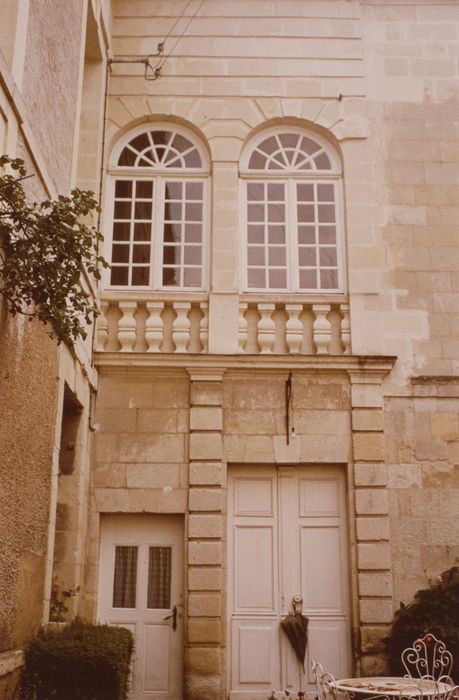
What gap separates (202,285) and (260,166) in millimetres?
1727

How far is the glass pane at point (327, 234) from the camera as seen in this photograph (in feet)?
33.1

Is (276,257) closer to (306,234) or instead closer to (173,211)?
(306,234)

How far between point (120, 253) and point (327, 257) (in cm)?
242

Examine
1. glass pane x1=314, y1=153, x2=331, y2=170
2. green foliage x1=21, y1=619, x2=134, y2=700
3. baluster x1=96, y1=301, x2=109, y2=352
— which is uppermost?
glass pane x1=314, y1=153, x2=331, y2=170

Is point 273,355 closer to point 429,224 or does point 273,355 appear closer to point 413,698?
point 429,224

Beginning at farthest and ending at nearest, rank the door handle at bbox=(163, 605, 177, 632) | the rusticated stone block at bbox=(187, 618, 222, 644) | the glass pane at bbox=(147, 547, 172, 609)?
the glass pane at bbox=(147, 547, 172, 609)
the door handle at bbox=(163, 605, 177, 632)
the rusticated stone block at bbox=(187, 618, 222, 644)

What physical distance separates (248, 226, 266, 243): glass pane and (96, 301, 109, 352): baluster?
1885 mm

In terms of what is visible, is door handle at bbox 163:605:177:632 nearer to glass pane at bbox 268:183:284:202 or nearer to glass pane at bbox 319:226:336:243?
glass pane at bbox 319:226:336:243

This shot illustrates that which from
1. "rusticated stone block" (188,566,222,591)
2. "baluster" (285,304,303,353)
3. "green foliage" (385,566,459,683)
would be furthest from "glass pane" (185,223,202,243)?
"green foliage" (385,566,459,683)

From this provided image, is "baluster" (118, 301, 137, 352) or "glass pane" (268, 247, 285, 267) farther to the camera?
"glass pane" (268, 247, 285, 267)

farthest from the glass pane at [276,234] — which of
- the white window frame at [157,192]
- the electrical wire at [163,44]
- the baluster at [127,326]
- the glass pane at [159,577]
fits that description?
the glass pane at [159,577]

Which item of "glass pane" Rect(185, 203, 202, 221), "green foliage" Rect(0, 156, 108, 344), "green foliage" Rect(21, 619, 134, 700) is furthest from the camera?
"glass pane" Rect(185, 203, 202, 221)

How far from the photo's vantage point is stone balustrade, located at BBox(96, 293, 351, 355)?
950 centimetres

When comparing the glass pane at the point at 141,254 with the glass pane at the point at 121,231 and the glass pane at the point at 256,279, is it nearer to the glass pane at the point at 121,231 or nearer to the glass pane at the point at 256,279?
the glass pane at the point at 121,231
